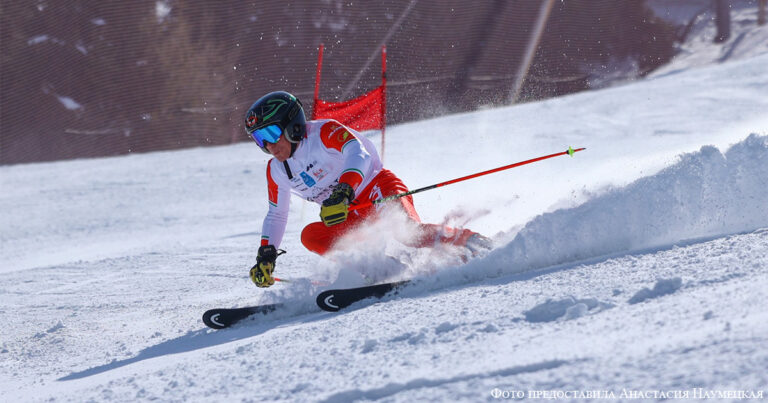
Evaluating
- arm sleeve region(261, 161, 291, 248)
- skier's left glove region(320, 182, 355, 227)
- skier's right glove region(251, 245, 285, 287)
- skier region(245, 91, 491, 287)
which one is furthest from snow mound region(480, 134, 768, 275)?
arm sleeve region(261, 161, 291, 248)

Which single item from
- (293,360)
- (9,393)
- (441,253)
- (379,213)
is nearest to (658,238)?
(441,253)

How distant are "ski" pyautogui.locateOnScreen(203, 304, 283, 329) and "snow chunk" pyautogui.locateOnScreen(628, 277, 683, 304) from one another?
1.88 meters

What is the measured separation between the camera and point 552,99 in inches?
549

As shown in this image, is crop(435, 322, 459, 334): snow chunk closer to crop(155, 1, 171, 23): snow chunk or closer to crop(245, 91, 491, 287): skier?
crop(245, 91, 491, 287): skier

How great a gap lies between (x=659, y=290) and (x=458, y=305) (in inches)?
30.5

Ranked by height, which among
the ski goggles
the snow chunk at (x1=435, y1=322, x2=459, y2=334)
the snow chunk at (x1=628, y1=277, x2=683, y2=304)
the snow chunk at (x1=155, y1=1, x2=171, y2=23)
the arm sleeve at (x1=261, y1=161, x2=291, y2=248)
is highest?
the snow chunk at (x1=155, y1=1, x2=171, y2=23)

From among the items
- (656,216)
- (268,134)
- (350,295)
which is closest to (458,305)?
(350,295)

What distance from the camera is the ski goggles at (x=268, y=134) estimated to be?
4188 millimetres

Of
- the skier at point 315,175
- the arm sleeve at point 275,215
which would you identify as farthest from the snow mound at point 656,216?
the arm sleeve at point 275,215

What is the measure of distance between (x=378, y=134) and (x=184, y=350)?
9.20 metres

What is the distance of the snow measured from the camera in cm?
234

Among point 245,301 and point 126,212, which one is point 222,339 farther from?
point 126,212

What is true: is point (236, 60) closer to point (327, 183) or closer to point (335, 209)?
point (327, 183)

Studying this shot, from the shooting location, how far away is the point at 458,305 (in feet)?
10.5
